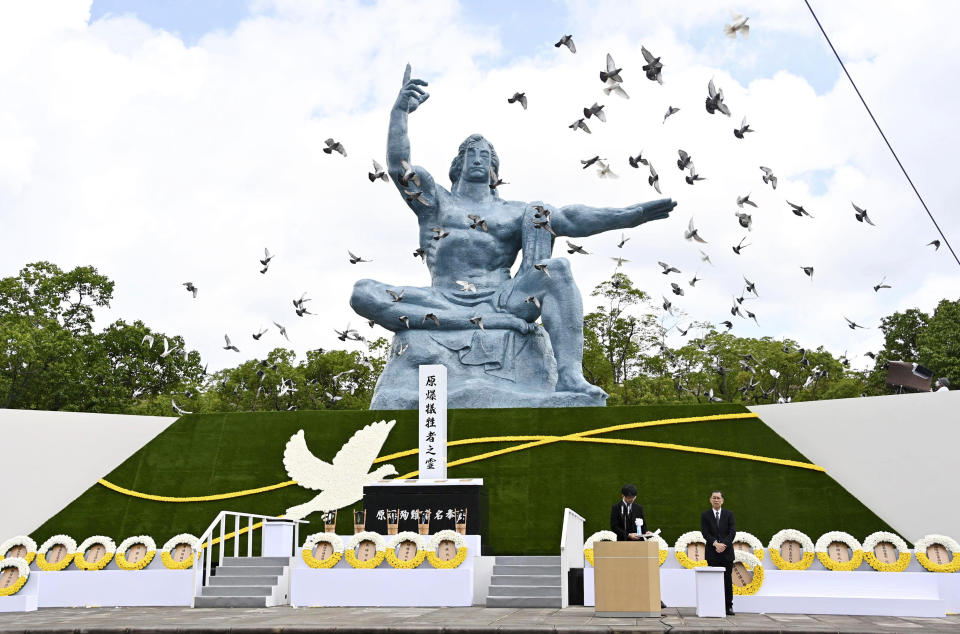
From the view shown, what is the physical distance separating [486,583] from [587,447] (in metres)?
2.85

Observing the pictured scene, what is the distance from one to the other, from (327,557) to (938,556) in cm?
579

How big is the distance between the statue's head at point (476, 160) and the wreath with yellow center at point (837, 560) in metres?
7.97

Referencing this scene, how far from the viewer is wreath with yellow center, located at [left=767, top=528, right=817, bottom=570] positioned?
27.9 ft

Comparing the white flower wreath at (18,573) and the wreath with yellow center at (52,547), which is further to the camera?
the wreath with yellow center at (52,547)

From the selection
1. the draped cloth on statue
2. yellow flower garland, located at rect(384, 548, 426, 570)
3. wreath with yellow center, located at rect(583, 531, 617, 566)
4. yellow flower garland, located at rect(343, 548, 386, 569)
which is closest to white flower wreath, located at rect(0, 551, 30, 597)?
yellow flower garland, located at rect(343, 548, 386, 569)

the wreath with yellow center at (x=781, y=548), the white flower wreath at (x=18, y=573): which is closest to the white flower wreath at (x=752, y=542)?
the wreath with yellow center at (x=781, y=548)

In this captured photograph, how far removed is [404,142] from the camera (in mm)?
13688

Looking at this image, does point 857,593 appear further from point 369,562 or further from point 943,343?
point 943,343

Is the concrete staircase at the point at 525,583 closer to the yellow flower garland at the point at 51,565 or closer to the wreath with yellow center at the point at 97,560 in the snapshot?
the wreath with yellow center at the point at 97,560

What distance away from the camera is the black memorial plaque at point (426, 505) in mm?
10266

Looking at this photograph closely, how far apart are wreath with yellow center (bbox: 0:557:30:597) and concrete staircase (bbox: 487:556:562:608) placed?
15.4ft

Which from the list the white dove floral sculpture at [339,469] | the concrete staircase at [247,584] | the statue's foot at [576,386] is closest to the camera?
the concrete staircase at [247,584]

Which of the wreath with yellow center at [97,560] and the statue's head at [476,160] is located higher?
the statue's head at [476,160]

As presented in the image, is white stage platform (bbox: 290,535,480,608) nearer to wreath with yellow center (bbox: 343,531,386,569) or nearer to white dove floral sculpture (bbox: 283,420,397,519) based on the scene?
wreath with yellow center (bbox: 343,531,386,569)
